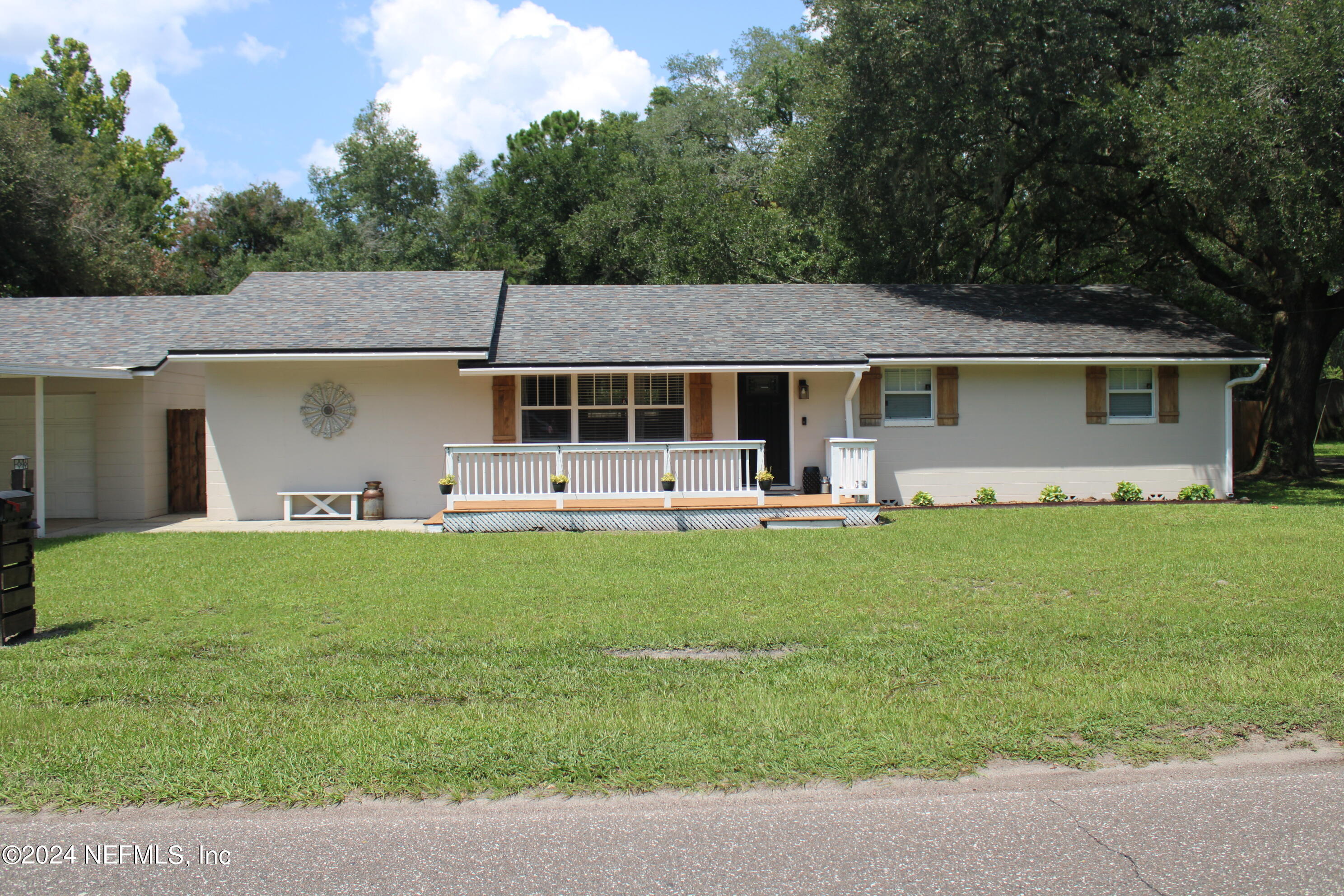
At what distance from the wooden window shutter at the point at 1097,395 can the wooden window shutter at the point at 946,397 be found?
238cm

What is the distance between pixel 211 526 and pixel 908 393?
11.5 meters

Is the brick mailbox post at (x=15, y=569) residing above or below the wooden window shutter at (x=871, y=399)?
below

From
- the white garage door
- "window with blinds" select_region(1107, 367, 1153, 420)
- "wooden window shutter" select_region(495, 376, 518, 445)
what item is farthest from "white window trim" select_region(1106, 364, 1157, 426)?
the white garage door

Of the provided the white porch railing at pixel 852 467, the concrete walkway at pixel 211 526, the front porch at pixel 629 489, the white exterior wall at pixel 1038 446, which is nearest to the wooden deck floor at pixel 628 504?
the front porch at pixel 629 489

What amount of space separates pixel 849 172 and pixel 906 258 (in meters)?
3.76

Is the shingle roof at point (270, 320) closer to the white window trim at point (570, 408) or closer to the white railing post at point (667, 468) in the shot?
the white window trim at point (570, 408)

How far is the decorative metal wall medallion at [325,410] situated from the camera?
1448 cm

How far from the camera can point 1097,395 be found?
15.3 meters

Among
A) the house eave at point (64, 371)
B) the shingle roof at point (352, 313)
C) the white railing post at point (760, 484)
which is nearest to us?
the house eave at point (64, 371)

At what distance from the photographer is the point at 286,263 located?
37.0 m

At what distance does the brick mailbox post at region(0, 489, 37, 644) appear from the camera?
6.57 meters

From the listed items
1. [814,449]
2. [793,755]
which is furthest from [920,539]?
[793,755]

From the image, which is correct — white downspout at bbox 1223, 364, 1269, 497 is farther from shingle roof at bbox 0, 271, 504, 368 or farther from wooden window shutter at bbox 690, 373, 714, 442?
shingle roof at bbox 0, 271, 504, 368

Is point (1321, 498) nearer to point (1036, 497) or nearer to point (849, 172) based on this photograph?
point (1036, 497)
